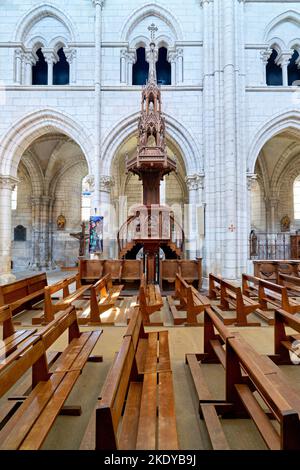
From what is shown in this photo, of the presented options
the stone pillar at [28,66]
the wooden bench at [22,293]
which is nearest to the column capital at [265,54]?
the stone pillar at [28,66]

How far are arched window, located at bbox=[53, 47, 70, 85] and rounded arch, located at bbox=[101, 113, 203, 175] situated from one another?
3468 mm

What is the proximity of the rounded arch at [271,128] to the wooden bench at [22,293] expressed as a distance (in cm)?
831

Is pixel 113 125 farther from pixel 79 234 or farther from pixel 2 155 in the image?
pixel 79 234

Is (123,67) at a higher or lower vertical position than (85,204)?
higher

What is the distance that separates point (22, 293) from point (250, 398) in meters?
4.78

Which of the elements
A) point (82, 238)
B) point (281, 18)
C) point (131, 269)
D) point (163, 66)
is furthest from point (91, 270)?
point (281, 18)

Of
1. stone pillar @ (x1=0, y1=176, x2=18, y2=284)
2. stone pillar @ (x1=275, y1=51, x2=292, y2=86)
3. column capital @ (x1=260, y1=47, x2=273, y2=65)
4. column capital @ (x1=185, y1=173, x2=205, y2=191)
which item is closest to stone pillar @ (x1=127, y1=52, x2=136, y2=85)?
column capital @ (x1=185, y1=173, x2=205, y2=191)

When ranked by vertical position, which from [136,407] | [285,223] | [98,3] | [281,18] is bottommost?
[136,407]

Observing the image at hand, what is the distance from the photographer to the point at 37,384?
2123mm

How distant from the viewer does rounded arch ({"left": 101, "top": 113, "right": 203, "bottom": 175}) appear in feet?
32.7

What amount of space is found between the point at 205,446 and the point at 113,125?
10.1 m

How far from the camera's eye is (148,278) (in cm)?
802

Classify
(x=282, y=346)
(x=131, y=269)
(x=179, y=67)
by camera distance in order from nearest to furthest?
(x=282, y=346)
(x=131, y=269)
(x=179, y=67)

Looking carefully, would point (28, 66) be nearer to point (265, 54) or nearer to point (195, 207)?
point (195, 207)
